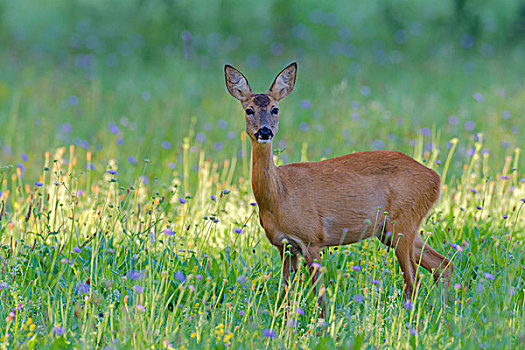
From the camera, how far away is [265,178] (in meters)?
4.29

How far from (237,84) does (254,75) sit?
6.78 m

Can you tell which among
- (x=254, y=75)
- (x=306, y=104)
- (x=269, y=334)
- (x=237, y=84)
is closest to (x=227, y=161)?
(x=237, y=84)

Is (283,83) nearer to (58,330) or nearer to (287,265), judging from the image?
(287,265)

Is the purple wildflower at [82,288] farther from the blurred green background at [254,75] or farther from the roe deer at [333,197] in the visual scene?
→ the blurred green background at [254,75]

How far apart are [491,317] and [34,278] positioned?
2.57 meters

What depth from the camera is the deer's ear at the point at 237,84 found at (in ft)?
15.0

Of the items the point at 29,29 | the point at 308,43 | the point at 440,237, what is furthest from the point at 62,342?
the point at 29,29

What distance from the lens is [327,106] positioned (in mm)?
9289

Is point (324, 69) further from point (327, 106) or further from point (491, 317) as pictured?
point (491, 317)

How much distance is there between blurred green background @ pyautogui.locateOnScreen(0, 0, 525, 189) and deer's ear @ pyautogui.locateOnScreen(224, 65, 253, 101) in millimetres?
1470

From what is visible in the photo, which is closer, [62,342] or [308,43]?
[62,342]

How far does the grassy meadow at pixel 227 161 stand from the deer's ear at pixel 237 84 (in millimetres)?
576

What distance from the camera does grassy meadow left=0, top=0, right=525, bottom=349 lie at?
11.6 feet

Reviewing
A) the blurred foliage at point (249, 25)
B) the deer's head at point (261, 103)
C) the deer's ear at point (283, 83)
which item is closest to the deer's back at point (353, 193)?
the deer's head at point (261, 103)
